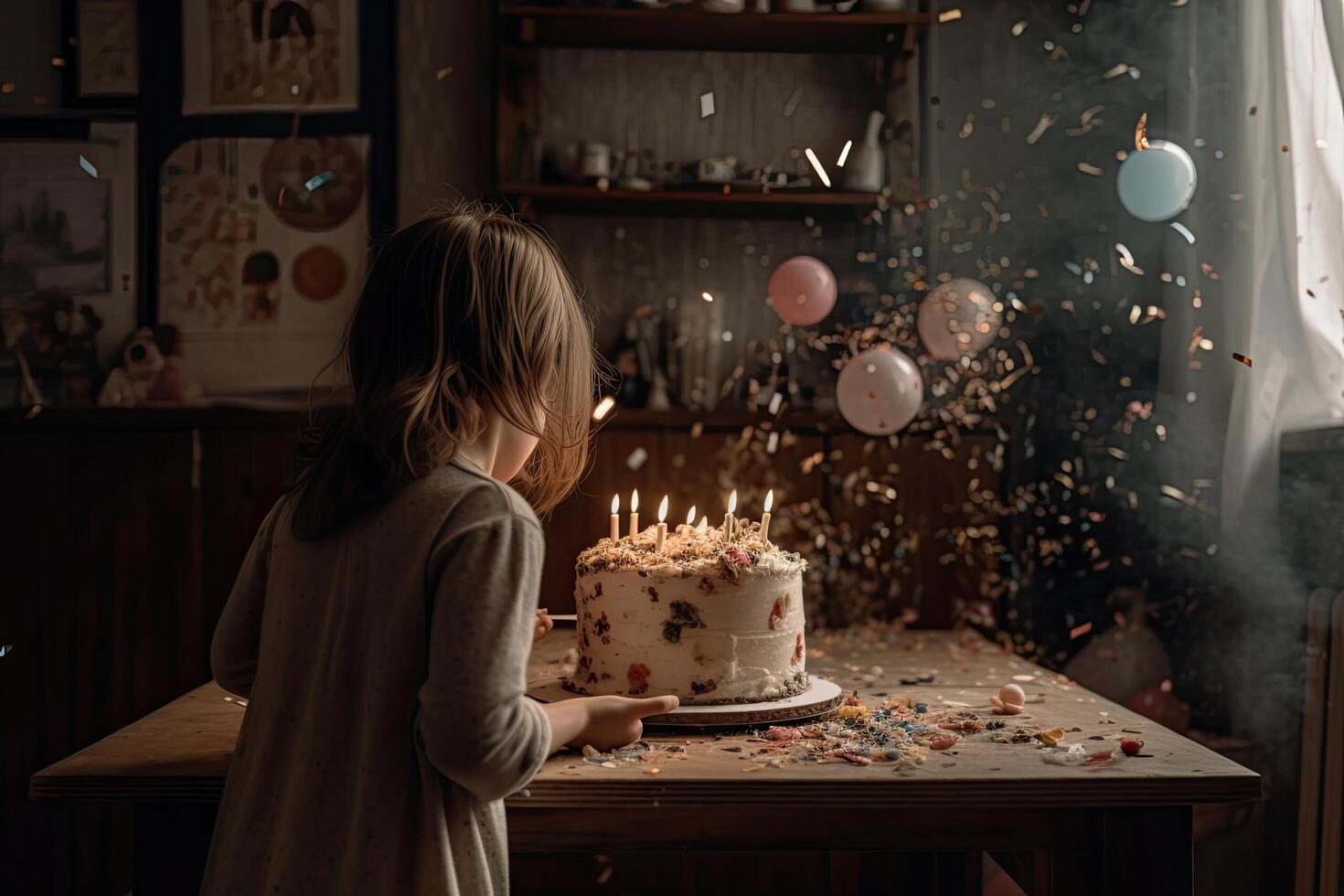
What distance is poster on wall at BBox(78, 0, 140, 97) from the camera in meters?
3.25

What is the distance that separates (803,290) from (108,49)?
2059 mm

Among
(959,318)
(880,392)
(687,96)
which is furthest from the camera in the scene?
(687,96)

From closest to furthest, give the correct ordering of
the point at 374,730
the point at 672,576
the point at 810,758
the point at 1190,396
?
the point at 374,730
the point at 810,758
the point at 672,576
the point at 1190,396

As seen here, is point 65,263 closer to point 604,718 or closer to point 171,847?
point 171,847

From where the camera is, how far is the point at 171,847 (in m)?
Result: 1.32

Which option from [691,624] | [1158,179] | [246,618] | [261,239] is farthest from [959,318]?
[246,618]

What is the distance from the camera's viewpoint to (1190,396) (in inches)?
112

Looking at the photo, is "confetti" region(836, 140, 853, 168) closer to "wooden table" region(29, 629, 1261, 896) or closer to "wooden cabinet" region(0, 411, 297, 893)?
"wooden cabinet" region(0, 411, 297, 893)

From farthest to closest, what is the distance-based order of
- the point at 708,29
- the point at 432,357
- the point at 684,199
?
the point at 708,29 → the point at 684,199 → the point at 432,357

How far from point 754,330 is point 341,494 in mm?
2311

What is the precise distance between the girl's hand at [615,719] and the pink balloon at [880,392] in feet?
4.81

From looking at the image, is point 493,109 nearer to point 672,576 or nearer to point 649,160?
point 649,160

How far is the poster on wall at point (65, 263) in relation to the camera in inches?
126

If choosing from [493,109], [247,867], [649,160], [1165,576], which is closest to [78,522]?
[493,109]
